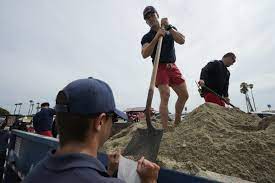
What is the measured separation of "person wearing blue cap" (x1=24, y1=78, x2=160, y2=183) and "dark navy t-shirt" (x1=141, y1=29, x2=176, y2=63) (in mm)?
3329

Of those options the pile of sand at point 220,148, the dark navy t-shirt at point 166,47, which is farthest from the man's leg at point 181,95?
the dark navy t-shirt at point 166,47

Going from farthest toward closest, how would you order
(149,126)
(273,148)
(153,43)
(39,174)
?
1. (153,43)
2. (273,148)
3. (149,126)
4. (39,174)

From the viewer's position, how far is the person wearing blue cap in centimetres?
132

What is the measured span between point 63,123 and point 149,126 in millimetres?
1854

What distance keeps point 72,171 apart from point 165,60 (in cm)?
373

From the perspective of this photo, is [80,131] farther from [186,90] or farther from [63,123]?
[186,90]

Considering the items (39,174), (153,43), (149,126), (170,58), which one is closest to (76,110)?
(39,174)

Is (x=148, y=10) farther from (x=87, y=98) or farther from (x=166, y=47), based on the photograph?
(x=87, y=98)

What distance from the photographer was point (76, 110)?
146cm

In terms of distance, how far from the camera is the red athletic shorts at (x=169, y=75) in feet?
15.5

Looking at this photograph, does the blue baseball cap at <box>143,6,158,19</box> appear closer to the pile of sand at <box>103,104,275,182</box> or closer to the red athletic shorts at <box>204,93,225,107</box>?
the pile of sand at <box>103,104,275,182</box>

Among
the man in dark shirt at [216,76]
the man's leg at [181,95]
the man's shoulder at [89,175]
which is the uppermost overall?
the man in dark shirt at [216,76]

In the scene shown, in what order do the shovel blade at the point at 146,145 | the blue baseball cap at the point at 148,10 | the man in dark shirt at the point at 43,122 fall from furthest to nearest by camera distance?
1. the man in dark shirt at the point at 43,122
2. the blue baseball cap at the point at 148,10
3. the shovel blade at the point at 146,145

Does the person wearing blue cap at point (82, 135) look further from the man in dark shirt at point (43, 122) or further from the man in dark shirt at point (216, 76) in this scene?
the man in dark shirt at point (43, 122)
